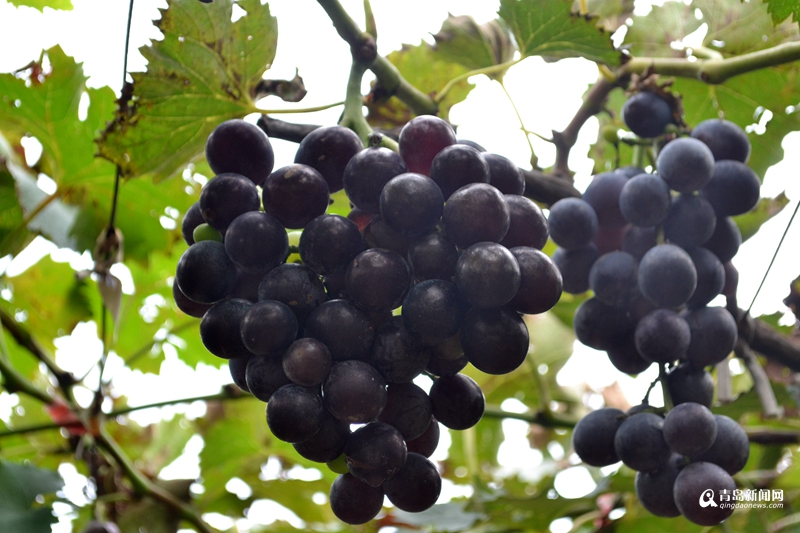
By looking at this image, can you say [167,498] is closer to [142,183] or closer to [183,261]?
[142,183]

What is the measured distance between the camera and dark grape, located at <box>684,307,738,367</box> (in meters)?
1.05

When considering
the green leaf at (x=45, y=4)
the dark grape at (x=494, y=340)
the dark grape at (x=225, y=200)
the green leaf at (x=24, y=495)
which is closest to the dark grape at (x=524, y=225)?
the dark grape at (x=494, y=340)

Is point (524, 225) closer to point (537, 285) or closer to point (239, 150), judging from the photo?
point (537, 285)

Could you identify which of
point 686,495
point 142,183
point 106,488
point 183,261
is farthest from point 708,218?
point 106,488

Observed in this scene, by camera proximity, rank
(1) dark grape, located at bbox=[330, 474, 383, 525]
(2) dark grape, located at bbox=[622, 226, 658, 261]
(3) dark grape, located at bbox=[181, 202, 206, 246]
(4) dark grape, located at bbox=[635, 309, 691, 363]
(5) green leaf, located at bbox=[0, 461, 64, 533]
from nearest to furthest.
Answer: (1) dark grape, located at bbox=[330, 474, 383, 525]
(3) dark grape, located at bbox=[181, 202, 206, 246]
(4) dark grape, located at bbox=[635, 309, 691, 363]
(2) dark grape, located at bbox=[622, 226, 658, 261]
(5) green leaf, located at bbox=[0, 461, 64, 533]

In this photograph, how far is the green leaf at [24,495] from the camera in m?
1.34

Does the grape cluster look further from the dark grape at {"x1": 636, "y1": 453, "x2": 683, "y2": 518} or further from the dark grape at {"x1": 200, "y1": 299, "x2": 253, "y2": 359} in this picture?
the dark grape at {"x1": 200, "y1": 299, "x2": 253, "y2": 359}

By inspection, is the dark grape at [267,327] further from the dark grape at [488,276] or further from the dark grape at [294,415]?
the dark grape at [488,276]

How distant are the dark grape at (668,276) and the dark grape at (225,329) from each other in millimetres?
598

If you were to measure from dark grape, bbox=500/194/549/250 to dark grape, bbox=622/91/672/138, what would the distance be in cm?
49

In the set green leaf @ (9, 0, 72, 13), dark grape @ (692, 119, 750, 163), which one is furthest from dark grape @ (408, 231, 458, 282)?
green leaf @ (9, 0, 72, 13)

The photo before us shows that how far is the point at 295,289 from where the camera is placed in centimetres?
76

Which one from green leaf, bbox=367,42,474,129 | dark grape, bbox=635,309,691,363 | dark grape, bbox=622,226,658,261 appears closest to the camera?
dark grape, bbox=635,309,691,363

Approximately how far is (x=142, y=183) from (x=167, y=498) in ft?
2.44
